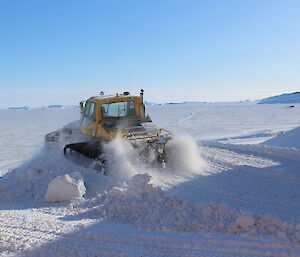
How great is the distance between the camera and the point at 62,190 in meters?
6.31

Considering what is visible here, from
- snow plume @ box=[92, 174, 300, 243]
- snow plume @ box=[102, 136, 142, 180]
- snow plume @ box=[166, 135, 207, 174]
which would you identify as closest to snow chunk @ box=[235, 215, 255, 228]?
snow plume @ box=[92, 174, 300, 243]

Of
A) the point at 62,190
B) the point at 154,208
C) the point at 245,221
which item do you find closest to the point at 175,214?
the point at 154,208

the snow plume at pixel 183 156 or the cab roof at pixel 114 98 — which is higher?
the cab roof at pixel 114 98

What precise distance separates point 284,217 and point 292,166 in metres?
4.30

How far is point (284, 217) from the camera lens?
4957 millimetres

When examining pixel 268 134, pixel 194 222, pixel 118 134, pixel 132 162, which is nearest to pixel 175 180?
pixel 132 162

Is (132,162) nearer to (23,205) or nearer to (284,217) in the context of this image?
(23,205)

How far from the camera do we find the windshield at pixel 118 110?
29.5 ft

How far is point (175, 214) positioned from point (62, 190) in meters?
2.35

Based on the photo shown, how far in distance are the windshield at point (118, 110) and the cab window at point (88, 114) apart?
1.01 ft

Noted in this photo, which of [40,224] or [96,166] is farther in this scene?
[96,166]

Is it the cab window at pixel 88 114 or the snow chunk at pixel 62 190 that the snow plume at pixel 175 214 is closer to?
the snow chunk at pixel 62 190

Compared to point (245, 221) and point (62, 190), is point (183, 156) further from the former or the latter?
point (245, 221)

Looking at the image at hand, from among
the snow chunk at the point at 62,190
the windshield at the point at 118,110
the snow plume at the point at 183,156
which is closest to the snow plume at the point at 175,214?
the snow chunk at the point at 62,190
